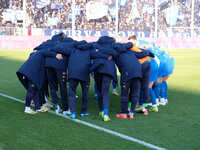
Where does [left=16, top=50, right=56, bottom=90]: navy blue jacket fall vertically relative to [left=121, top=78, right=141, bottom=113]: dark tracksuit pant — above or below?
above

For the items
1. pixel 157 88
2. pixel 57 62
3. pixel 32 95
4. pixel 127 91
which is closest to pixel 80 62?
pixel 57 62

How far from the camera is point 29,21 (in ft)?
134

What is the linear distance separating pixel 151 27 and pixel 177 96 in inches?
1583

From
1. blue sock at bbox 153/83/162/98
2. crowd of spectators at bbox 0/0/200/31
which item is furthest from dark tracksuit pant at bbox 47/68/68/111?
crowd of spectators at bbox 0/0/200/31

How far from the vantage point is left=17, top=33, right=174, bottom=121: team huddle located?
25.1 ft

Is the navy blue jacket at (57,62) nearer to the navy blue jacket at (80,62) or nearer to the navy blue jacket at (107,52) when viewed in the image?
the navy blue jacket at (80,62)

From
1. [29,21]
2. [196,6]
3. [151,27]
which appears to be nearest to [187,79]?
[29,21]

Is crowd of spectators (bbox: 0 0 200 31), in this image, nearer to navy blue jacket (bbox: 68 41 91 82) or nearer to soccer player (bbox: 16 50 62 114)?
soccer player (bbox: 16 50 62 114)

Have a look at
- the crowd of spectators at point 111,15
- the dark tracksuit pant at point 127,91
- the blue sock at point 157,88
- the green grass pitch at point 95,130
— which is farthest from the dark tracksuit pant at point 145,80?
the crowd of spectators at point 111,15

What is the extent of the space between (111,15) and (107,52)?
4007 centimetres

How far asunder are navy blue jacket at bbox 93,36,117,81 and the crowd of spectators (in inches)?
1214

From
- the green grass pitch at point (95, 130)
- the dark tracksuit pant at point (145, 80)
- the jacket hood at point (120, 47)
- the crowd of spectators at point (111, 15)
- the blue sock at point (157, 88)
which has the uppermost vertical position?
the crowd of spectators at point (111, 15)

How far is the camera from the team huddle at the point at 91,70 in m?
7.66

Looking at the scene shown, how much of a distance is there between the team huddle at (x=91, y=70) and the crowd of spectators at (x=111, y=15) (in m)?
29.9
